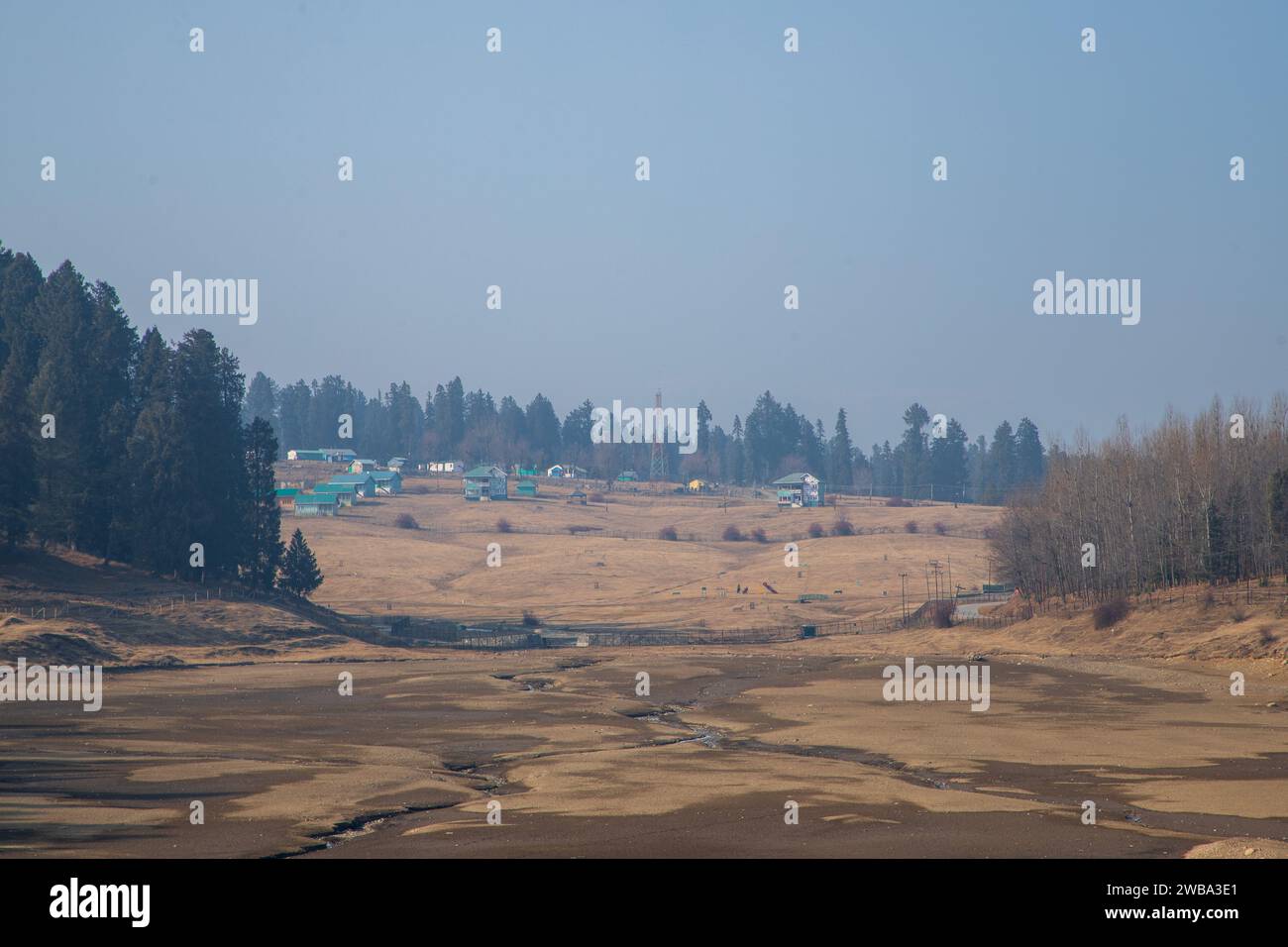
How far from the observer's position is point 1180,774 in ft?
115

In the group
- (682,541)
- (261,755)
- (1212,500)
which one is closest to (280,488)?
(682,541)

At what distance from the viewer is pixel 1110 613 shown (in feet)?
251

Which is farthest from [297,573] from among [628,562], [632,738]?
[632,738]

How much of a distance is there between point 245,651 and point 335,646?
5955 mm

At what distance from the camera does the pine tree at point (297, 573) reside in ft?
316

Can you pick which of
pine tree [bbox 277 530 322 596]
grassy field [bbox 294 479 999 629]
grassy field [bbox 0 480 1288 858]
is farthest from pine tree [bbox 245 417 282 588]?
grassy field [bbox 294 479 999 629]

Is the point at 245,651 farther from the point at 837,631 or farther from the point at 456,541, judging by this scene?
the point at 456,541

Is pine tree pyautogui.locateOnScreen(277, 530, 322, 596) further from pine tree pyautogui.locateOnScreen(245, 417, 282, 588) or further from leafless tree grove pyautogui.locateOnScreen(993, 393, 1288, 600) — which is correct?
leafless tree grove pyautogui.locateOnScreen(993, 393, 1288, 600)

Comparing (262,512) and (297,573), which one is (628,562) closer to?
(297,573)

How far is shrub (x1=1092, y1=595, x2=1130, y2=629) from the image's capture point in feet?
249

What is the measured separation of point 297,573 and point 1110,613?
189 feet

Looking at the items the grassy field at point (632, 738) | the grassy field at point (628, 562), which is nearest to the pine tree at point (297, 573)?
the grassy field at point (632, 738)

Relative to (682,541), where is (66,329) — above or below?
above

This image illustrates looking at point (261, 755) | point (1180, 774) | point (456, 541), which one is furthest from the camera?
point (456, 541)
